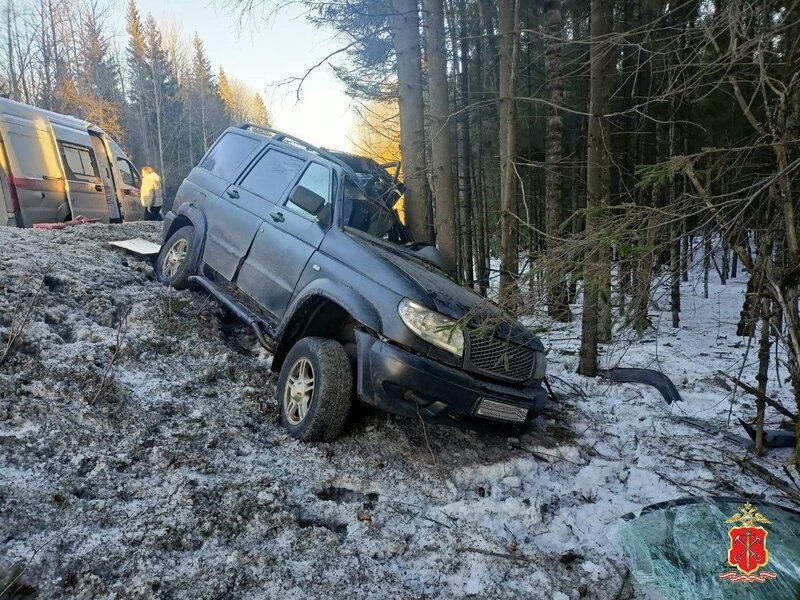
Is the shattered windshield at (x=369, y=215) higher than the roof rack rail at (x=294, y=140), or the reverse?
the roof rack rail at (x=294, y=140)

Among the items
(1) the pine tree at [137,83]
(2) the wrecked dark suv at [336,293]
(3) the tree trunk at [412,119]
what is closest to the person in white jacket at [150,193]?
(2) the wrecked dark suv at [336,293]

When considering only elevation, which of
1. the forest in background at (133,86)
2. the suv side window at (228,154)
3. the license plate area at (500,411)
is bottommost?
the license plate area at (500,411)

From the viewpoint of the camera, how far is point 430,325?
3.35 m

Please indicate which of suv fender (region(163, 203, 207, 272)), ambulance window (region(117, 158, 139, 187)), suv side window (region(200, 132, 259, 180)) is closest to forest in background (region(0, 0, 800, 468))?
suv side window (region(200, 132, 259, 180))

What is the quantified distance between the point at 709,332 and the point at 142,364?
9.53 meters

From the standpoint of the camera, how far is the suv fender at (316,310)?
3.46m

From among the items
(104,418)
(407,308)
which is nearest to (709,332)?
(407,308)

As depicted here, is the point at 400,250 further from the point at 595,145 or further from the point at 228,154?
the point at 595,145

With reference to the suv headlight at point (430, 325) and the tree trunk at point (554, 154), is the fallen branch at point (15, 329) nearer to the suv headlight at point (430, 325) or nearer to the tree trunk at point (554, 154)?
the suv headlight at point (430, 325)

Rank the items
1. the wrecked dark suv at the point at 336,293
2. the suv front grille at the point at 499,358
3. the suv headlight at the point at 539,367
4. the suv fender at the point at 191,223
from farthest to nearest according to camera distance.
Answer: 1. the suv fender at the point at 191,223
2. the suv headlight at the point at 539,367
3. the suv front grille at the point at 499,358
4. the wrecked dark suv at the point at 336,293

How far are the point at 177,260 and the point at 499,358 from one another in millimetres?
3886

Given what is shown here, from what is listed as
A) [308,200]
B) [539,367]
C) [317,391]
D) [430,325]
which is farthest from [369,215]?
[539,367]

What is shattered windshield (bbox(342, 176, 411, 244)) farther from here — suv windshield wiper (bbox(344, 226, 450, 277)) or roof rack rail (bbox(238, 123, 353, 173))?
roof rack rail (bbox(238, 123, 353, 173))

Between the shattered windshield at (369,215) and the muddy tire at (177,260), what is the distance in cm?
192
